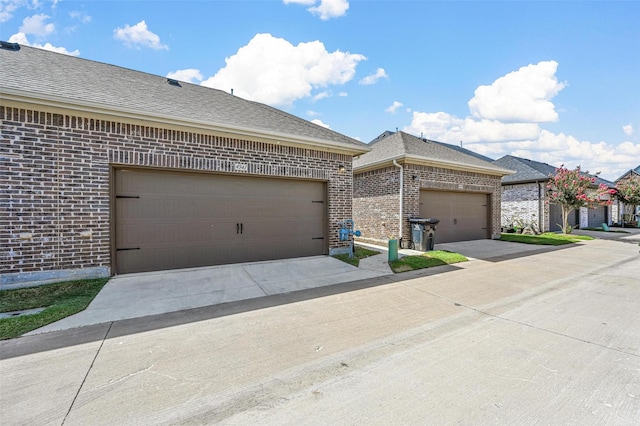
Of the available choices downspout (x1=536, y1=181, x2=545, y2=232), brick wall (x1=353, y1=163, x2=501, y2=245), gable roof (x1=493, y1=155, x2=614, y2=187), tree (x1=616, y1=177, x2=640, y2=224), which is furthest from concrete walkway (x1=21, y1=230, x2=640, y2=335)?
tree (x1=616, y1=177, x2=640, y2=224)

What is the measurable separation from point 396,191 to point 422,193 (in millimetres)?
1201

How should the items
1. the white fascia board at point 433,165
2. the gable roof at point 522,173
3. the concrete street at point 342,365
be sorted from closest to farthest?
1. the concrete street at point 342,365
2. the white fascia board at point 433,165
3. the gable roof at point 522,173

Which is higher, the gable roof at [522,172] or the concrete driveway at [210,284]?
the gable roof at [522,172]

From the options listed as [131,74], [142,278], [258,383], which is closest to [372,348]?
[258,383]

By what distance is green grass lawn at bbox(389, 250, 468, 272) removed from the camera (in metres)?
6.90

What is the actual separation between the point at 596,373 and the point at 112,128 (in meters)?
8.33

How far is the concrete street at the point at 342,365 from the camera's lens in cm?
211

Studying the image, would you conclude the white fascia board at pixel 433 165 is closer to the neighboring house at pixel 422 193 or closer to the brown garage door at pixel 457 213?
the neighboring house at pixel 422 193

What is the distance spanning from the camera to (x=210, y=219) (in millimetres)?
6820

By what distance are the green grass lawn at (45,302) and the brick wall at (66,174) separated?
477 mm

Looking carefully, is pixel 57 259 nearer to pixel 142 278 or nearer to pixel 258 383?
pixel 142 278

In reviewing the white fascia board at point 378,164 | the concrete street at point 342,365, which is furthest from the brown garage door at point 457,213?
the concrete street at point 342,365

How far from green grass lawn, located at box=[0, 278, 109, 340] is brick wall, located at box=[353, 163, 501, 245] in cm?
873

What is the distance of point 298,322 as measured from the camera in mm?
3779
